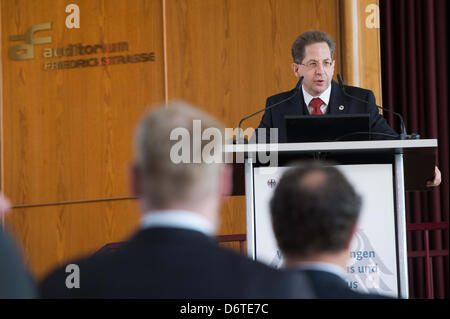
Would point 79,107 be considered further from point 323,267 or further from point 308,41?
point 323,267

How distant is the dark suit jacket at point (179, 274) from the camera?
947 mm

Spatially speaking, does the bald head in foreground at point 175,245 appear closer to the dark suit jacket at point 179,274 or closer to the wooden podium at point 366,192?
the dark suit jacket at point 179,274

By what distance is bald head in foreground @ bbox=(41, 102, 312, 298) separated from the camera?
0.95m

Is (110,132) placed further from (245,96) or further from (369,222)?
(369,222)

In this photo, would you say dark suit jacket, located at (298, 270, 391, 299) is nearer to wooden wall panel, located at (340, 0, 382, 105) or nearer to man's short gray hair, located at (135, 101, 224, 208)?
man's short gray hair, located at (135, 101, 224, 208)

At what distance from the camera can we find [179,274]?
0.95 meters

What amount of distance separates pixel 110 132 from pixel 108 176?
0.39 meters

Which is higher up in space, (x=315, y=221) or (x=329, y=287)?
(x=315, y=221)

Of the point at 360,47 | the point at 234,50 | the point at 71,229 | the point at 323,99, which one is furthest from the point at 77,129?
the point at 323,99

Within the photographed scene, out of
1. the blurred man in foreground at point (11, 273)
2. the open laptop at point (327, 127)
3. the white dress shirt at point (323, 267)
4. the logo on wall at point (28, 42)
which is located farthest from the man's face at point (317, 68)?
the logo on wall at point (28, 42)

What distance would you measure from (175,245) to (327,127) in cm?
157

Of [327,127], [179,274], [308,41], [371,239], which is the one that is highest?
[308,41]

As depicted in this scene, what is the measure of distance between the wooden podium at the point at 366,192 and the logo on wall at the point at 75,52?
10.8 ft

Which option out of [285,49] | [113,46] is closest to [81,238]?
[113,46]
